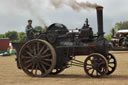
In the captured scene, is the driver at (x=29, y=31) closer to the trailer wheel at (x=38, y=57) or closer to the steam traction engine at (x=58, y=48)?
the steam traction engine at (x=58, y=48)

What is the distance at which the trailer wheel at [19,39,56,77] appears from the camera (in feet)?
33.8

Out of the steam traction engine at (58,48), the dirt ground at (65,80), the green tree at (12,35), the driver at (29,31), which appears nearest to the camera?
the dirt ground at (65,80)

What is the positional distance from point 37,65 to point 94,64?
7.04 feet

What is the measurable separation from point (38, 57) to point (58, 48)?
2.76 ft

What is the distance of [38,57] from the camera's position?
10500mm

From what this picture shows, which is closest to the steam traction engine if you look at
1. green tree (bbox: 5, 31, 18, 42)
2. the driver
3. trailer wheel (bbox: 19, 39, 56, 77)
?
trailer wheel (bbox: 19, 39, 56, 77)

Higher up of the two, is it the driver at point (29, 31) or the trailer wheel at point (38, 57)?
the driver at point (29, 31)

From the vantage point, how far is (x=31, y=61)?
10656 millimetres

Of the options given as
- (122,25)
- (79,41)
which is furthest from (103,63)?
(122,25)

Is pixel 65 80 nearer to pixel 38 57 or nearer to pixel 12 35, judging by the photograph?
pixel 38 57

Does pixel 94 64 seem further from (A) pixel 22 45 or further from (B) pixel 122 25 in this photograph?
(B) pixel 122 25

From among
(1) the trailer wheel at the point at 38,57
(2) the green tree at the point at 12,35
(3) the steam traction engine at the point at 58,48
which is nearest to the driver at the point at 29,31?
(3) the steam traction engine at the point at 58,48

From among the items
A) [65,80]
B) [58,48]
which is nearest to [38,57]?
[58,48]

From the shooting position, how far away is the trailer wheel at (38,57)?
406 inches
